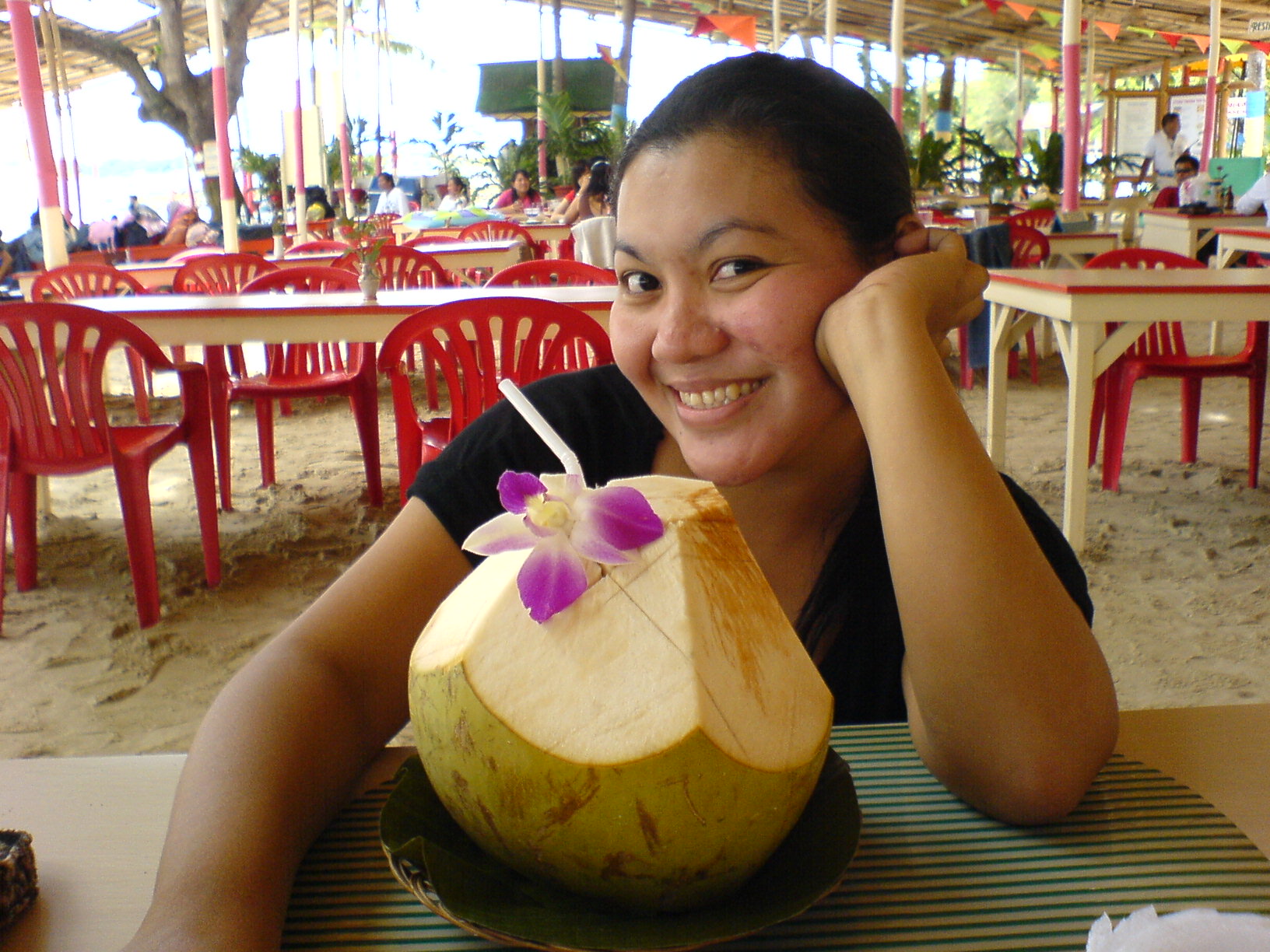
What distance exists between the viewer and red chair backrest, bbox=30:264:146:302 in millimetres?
4438

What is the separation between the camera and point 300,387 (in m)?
3.63

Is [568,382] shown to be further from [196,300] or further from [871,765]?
[196,300]

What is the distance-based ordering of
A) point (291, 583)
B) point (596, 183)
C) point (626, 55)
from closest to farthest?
point (291, 583) < point (596, 183) < point (626, 55)

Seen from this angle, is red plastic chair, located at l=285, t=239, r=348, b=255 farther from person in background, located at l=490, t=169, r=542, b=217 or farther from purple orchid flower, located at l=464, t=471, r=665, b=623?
purple orchid flower, located at l=464, t=471, r=665, b=623

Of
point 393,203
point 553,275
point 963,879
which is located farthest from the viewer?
point 393,203

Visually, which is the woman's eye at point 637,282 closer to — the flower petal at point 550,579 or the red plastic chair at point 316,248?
the flower petal at point 550,579

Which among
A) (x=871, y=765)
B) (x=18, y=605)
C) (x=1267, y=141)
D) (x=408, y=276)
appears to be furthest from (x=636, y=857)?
(x=1267, y=141)

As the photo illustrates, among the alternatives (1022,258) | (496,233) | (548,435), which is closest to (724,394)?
(548,435)

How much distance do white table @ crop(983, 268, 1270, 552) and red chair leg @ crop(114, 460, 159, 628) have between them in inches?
96.5

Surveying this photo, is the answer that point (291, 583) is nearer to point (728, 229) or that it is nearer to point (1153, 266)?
point (728, 229)

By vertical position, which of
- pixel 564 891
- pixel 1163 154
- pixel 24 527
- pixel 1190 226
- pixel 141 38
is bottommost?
pixel 24 527

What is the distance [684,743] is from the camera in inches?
15.9

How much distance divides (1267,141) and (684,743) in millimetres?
20800

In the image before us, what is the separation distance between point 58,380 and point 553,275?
2007 millimetres
